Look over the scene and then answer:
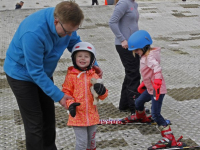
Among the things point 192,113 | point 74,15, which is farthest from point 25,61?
point 192,113

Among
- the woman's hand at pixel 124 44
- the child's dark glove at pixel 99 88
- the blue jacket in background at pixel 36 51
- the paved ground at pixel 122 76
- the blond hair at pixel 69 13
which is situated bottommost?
the paved ground at pixel 122 76

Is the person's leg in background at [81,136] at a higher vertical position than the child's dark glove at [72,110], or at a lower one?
lower

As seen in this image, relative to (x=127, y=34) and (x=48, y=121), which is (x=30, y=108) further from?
(x=127, y=34)

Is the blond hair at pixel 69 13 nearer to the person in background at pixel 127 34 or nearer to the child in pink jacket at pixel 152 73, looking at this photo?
the child in pink jacket at pixel 152 73

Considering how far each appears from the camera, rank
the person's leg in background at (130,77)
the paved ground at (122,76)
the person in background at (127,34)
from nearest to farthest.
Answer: the paved ground at (122,76)
the person in background at (127,34)
the person's leg in background at (130,77)

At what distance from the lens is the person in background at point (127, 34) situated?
4801mm

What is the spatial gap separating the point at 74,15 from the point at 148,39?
1462 mm

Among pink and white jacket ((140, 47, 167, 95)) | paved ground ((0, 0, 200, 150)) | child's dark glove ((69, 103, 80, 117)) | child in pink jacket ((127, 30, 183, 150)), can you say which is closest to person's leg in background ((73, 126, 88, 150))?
child's dark glove ((69, 103, 80, 117))

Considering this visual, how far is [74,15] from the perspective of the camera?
2.85m

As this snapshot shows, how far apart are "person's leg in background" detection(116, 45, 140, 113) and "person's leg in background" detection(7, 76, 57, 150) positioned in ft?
6.07

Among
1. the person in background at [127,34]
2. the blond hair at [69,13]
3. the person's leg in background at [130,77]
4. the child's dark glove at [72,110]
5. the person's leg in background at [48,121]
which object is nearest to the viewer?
the blond hair at [69,13]

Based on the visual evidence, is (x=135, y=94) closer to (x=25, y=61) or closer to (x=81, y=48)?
(x=81, y=48)

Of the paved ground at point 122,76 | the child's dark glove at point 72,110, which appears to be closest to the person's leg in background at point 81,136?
the child's dark glove at point 72,110

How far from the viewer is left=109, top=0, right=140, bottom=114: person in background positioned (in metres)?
4.80
